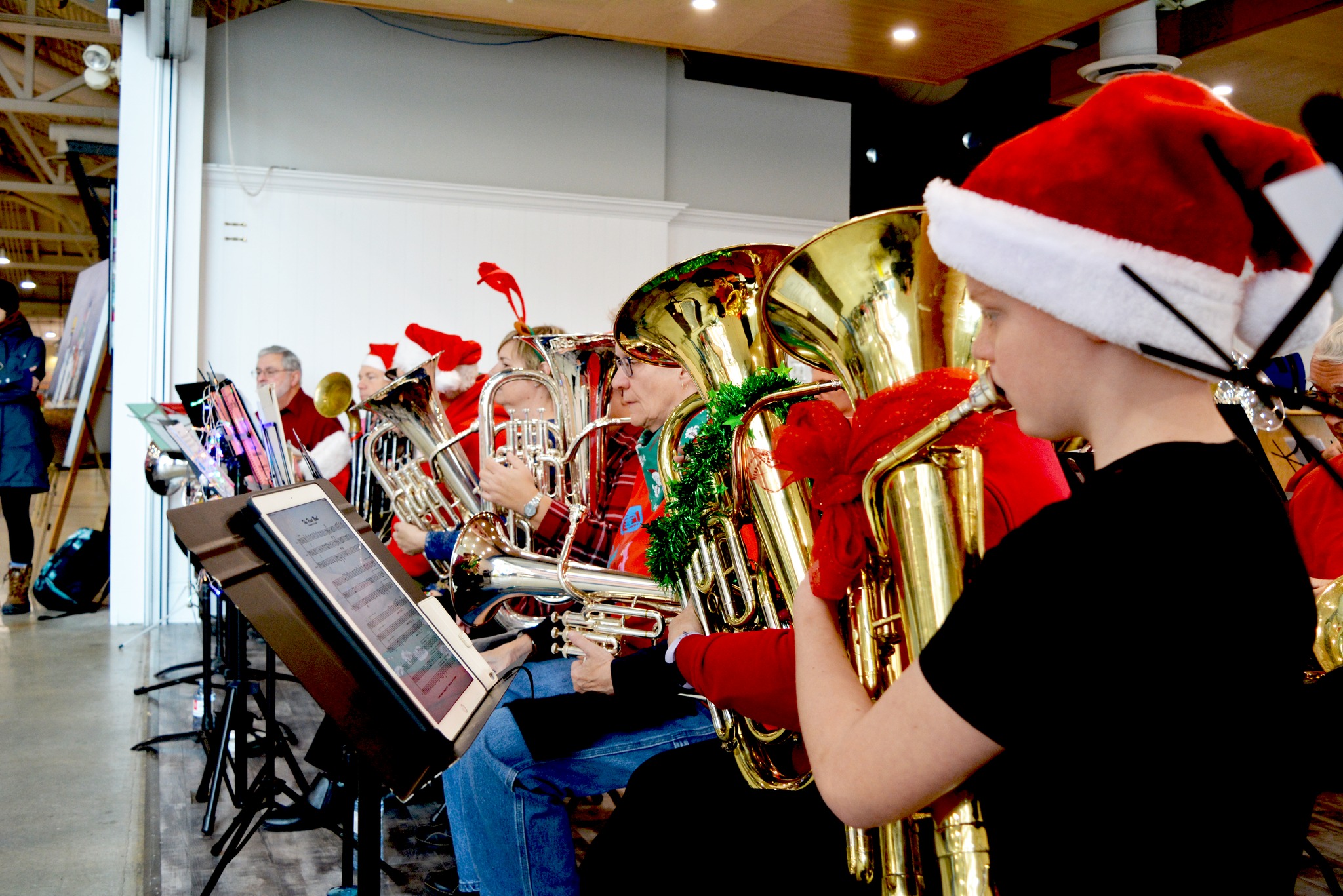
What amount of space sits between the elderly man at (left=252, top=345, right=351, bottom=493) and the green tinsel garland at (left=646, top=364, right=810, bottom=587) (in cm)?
320

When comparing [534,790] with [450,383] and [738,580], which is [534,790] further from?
[450,383]

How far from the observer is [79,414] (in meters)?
5.52

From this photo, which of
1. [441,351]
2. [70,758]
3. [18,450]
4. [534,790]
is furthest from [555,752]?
[18,450]

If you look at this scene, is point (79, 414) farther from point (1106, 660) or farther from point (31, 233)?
point (31, 233)

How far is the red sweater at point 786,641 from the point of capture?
3.38 ft

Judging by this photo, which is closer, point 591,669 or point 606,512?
point 591,669

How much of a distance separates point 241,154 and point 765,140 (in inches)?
138

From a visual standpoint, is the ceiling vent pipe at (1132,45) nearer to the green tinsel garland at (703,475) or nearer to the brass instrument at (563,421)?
the brass instrument at (563,421)

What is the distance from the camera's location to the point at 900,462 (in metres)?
0.97

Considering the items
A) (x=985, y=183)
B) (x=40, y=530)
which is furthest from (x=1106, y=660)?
(x=40, y=530)

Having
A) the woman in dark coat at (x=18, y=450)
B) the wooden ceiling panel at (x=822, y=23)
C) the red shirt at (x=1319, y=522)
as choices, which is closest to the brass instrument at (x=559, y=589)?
the red shirt at (x=1319, y=522)

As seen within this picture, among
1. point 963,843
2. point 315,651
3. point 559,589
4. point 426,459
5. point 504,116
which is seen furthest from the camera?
point 504,116

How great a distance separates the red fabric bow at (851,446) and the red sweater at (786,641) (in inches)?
2.5

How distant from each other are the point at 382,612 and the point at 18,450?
200 inches
